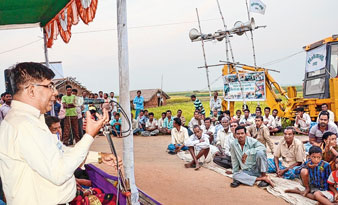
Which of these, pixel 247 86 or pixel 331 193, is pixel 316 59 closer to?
pixel 247 86

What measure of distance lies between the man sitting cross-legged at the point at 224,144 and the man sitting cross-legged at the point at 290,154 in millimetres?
1007

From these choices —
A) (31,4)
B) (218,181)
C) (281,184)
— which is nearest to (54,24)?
(31,4)

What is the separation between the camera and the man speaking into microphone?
1.35 m

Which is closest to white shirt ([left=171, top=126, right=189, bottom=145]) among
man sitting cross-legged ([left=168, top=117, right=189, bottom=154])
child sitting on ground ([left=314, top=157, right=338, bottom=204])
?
man sitting cross-legged ([left=168, top=117, right=189, bottom=154])

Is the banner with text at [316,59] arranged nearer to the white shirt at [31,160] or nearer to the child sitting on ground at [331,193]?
the child sitting on ground at [331,193]

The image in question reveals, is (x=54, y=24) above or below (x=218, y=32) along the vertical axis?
below

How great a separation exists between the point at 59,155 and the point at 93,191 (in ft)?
6.83

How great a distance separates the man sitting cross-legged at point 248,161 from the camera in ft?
16.4

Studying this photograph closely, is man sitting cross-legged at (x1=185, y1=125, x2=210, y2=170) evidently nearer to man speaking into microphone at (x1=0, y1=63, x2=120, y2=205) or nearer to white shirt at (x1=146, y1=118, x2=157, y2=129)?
white shirt at (x1=146, y1=118, x2=157, y2=129)

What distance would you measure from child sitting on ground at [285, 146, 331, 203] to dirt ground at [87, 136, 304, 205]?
0.42 meters

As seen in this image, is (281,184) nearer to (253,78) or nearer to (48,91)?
(48,91)

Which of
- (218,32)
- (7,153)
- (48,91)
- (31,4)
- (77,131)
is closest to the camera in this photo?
(7,153)

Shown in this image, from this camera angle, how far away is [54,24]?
5266 millimetres

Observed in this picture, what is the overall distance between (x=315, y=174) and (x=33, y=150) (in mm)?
3971
